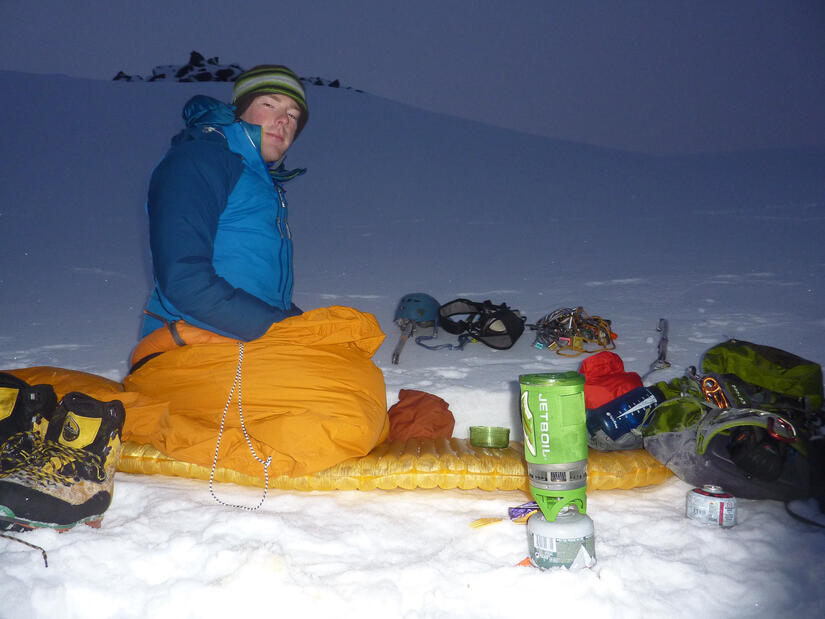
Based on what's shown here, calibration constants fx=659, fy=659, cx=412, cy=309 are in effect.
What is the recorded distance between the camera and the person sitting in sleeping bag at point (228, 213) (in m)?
1.95

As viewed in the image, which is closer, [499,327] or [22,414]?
[22,414]

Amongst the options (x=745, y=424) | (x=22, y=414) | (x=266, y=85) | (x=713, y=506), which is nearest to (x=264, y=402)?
(x=22, y=414)

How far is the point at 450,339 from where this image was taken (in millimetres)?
3871

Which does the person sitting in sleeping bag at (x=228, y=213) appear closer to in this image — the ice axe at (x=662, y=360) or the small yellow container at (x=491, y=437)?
the small yellow container at (x=491, y=437)

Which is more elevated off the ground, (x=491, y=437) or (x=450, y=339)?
(x=450, y=339)

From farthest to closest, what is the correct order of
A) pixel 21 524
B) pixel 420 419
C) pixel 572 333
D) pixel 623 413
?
pixel 572 333 < pixel 420 419 < pixel 623 413 < pixel 21 524

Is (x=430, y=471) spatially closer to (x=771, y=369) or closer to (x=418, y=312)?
(x=771, y=369)

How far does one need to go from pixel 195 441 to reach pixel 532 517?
1055 millimetres

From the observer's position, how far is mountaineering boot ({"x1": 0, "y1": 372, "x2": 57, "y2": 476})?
1.76 meters

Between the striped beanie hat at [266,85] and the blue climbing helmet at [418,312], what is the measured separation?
175 centimetres

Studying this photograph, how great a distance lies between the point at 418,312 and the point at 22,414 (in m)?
2.42

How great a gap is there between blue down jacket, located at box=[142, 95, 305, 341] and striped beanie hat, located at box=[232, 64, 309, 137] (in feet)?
0.62

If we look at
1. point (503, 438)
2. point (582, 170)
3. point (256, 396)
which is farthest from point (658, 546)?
point (582, 170)

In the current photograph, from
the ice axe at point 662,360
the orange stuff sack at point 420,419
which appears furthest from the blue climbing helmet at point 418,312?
the orange stuff sack at point 420,419
